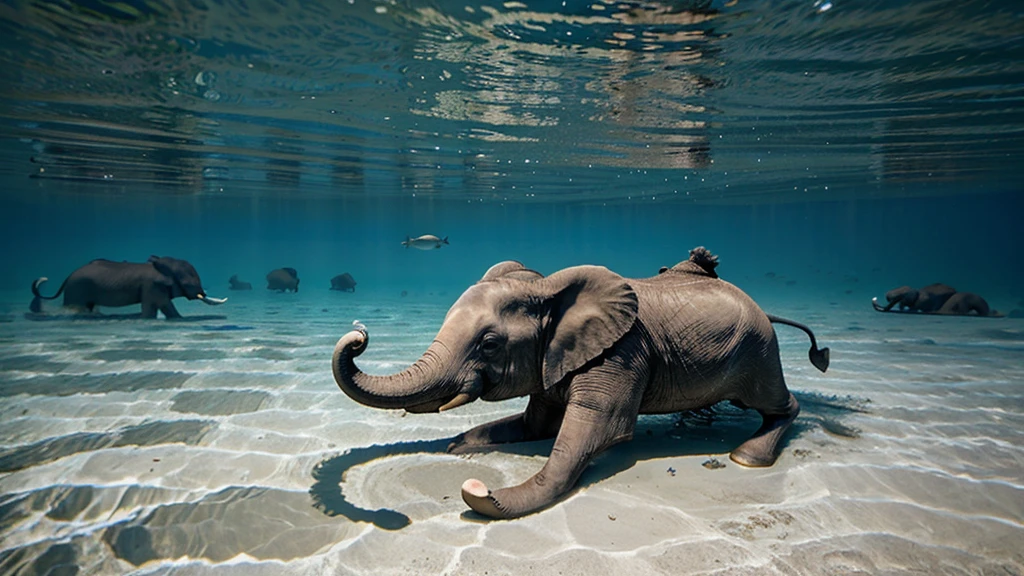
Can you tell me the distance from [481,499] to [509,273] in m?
1.73

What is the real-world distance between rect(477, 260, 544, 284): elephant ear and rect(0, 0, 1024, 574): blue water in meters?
1.49

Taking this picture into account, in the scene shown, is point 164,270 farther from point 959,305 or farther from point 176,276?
point 959,305

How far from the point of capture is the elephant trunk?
272 cm

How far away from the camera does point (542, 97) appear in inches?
433

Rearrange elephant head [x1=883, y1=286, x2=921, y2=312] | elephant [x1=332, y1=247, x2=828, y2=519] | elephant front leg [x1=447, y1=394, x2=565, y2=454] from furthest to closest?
elephant head [x1=883, y1=286, x2=921, y2=312], elephant front leg [x1=447, y1=394, x2=565, y2=454], elephant [x1=332, y1=247, x2=828, y2=519]

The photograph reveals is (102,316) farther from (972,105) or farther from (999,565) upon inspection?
(972,105)

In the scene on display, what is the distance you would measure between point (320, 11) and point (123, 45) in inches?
151

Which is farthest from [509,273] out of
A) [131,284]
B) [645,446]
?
[131,284]

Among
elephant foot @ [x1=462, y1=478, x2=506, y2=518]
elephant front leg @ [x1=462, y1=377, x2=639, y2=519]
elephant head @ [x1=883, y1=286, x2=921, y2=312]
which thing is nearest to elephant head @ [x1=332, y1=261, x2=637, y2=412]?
elephant front leg @ [x1=462, y1=377, x2=639, y2=519]

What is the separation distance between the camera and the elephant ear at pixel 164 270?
12125 millimetres

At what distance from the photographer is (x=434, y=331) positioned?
12.9m

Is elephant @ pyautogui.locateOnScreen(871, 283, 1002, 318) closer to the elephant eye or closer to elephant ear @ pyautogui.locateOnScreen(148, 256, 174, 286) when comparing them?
the elephant eye

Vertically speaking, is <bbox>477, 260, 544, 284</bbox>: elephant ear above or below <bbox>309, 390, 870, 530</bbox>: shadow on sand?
above

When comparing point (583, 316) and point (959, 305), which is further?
point (959, 305)
